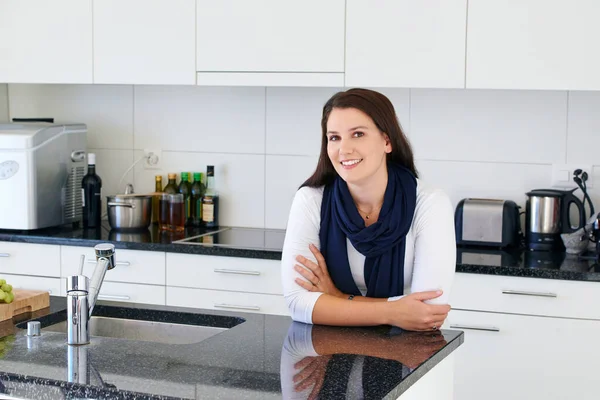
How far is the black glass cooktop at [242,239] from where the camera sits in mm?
3408

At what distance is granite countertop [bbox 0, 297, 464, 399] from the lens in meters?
1.62

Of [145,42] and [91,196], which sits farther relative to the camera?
[91,196]

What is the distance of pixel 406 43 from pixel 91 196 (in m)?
1.53

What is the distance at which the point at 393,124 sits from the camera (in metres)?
2.30

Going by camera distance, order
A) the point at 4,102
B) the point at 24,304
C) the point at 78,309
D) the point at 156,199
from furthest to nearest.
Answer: the point at 4,102 → the point at 156,199 → the point at 24,304 → the point at 78,309

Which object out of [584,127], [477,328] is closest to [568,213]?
[584,127]

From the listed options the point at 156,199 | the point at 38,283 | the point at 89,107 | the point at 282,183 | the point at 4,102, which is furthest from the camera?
the point at 4,102

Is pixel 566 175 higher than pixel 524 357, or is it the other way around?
pixel 566 175

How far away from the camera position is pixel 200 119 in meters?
3.95

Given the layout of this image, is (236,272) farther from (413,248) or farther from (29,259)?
(413,248)

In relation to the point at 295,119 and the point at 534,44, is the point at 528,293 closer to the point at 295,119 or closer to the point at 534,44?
the point at 534,44

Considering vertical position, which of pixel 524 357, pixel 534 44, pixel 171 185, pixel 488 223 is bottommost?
pixel 524 357

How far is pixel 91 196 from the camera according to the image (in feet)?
12.6

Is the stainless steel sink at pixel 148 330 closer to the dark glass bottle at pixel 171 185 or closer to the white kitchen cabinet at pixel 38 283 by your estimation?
the white kitchen cabinet at pixel 38 283
